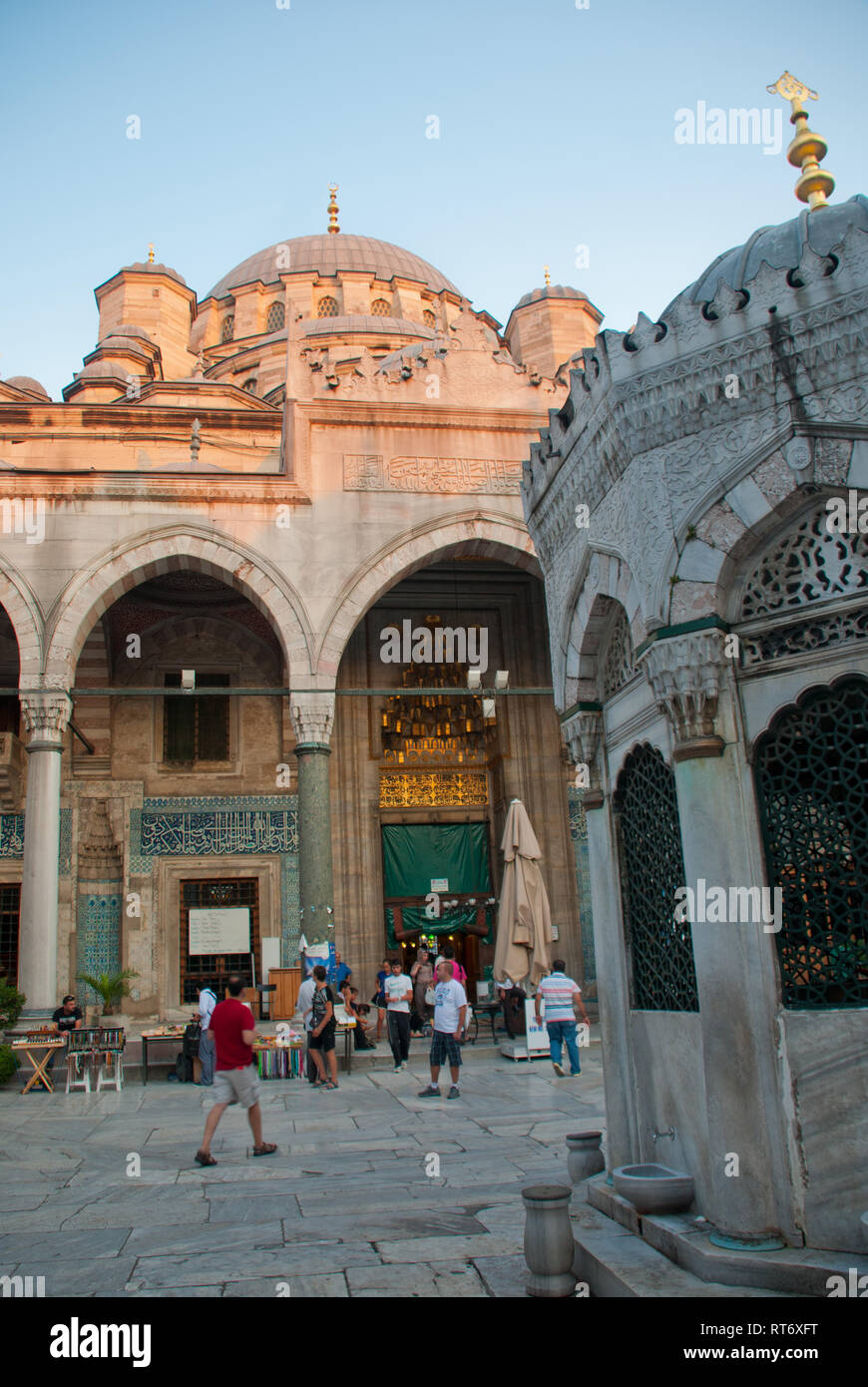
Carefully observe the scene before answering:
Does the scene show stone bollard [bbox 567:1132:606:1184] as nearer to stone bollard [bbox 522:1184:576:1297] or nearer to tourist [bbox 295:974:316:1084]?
stone bollard [bbox 522:1184:576:1297]

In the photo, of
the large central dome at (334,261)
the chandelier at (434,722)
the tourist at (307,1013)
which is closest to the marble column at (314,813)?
the tourist at (307,1013)

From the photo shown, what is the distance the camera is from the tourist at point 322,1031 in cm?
911

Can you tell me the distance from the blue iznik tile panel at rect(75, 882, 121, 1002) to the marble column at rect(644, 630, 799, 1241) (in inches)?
530

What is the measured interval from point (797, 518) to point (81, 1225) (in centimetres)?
444

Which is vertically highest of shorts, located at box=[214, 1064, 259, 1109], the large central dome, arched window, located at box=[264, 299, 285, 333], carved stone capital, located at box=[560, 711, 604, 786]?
the large central dome

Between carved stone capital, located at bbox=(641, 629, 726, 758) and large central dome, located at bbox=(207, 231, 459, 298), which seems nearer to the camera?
carved stone capital, located at bbox=(641, 629, 726, 758)

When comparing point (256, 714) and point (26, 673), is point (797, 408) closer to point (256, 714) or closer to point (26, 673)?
point (26, 673)

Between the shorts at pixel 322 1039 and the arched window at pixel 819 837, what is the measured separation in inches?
264

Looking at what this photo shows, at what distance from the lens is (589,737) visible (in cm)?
476

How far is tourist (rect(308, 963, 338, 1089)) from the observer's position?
911cm

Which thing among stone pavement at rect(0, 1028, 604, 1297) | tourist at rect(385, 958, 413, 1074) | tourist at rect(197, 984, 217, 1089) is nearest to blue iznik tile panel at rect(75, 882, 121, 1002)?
tourist at rect(197, 984, 217, 1089)

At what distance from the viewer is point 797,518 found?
12.1ft

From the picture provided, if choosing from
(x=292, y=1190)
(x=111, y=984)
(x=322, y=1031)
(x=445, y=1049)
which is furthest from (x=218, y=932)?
(x=292, y=1190)

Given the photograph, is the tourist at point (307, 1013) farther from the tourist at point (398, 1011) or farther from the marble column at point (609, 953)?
the marble column at point (609, 953)
